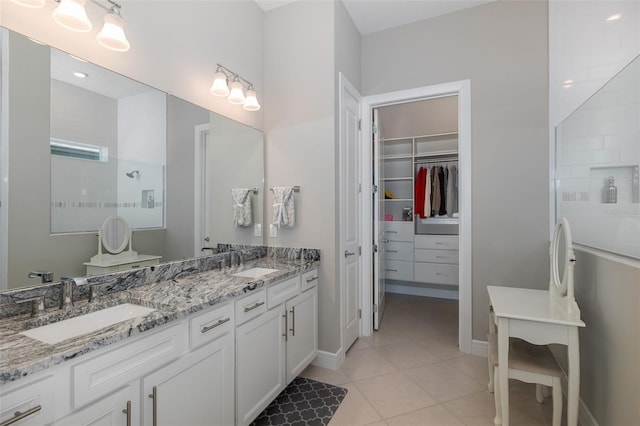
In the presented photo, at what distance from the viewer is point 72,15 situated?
1.27 metres

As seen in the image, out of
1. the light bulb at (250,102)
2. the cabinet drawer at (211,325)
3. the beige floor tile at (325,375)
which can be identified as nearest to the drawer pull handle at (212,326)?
the cabinet drawer at (211,325)

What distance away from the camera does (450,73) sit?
2.78 meters

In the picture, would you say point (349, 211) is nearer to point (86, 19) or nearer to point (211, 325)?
point (211, 325)

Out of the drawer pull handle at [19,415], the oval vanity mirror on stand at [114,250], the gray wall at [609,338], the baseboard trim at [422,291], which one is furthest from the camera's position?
the baseboard trim at [422,291]

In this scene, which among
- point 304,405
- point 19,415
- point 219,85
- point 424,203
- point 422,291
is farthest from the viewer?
point 422,291

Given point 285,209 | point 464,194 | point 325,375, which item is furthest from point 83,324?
point 464,194

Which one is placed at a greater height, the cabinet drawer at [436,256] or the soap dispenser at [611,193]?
the soap dispenser at [611,193]

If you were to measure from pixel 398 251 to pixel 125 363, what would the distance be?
12.7 ft

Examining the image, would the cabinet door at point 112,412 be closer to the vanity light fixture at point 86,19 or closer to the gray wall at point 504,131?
the vanity light fixture at point 86,19

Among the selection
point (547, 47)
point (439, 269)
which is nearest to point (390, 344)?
point (439, 269)

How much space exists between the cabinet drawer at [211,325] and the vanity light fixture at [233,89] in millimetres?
1499

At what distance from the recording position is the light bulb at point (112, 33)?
4.57 feet

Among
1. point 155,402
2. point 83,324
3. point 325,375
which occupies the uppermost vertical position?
point 83,324

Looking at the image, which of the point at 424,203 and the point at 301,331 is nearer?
the point at 301,331
